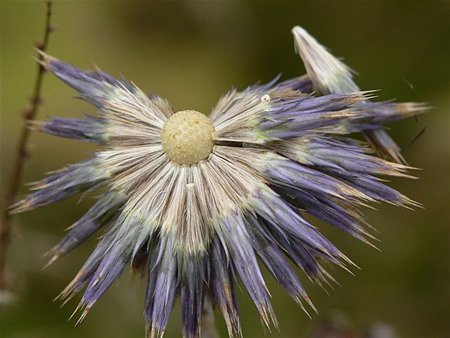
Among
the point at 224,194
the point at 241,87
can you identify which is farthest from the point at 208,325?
the point at 241,87

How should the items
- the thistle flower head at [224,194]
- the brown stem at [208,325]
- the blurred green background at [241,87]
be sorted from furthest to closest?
the blurred green background at [241,87] < the brown stem at [208,325] < the thistle flower head at [224,194]

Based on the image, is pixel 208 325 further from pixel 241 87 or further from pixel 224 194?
pixel 241 87

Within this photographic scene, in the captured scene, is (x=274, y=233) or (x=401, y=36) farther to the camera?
(x=401, y=36)

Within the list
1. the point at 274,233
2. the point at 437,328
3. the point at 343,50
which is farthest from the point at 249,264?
the point at 343,50

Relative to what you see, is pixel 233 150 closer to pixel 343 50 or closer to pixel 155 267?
pixel 155 267

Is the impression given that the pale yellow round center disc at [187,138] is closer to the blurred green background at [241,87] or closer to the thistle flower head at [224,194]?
the thistle flower head at [224,194]

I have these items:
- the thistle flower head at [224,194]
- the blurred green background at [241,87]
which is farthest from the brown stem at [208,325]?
the blurred green background at [241,87]

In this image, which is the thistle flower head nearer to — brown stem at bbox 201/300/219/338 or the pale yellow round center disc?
the pale yellow round center disc
